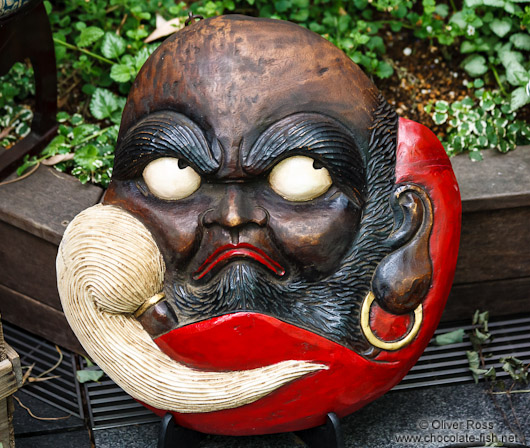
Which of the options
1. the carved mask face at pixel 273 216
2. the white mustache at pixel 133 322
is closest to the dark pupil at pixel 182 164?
the carved mask face at pixel 273 216

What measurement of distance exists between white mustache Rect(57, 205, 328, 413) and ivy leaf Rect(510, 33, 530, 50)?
1.90 metres

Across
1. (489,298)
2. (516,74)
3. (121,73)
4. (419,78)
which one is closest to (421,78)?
(419,78)

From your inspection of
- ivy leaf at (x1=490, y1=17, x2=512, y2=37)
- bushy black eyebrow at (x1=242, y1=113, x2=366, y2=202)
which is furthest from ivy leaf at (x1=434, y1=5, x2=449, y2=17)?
bushy black eyebrow at (x1=242, y1=113, x2=366, y2=202)

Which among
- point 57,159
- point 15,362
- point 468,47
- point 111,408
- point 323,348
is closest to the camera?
point 323,348

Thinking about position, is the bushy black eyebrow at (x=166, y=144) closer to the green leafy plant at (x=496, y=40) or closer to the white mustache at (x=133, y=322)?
the white mustache at (x=133, y=322)

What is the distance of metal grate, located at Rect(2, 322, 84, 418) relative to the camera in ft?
10.0

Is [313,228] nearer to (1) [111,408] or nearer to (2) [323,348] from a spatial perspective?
(2) [323,348]

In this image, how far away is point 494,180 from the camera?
3.07 metres

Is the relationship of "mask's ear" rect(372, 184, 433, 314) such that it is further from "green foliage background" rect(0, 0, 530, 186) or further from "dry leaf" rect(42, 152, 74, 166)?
"dry leaf" rect(42, 152, 74, 166)

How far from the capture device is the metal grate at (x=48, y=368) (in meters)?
3.06

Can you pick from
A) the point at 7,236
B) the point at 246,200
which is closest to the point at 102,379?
the point at 7,236

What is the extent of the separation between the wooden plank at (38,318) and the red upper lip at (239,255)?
108 centimetres

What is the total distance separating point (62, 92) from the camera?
3.73 metres

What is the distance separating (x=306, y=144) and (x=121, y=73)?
142 cm
